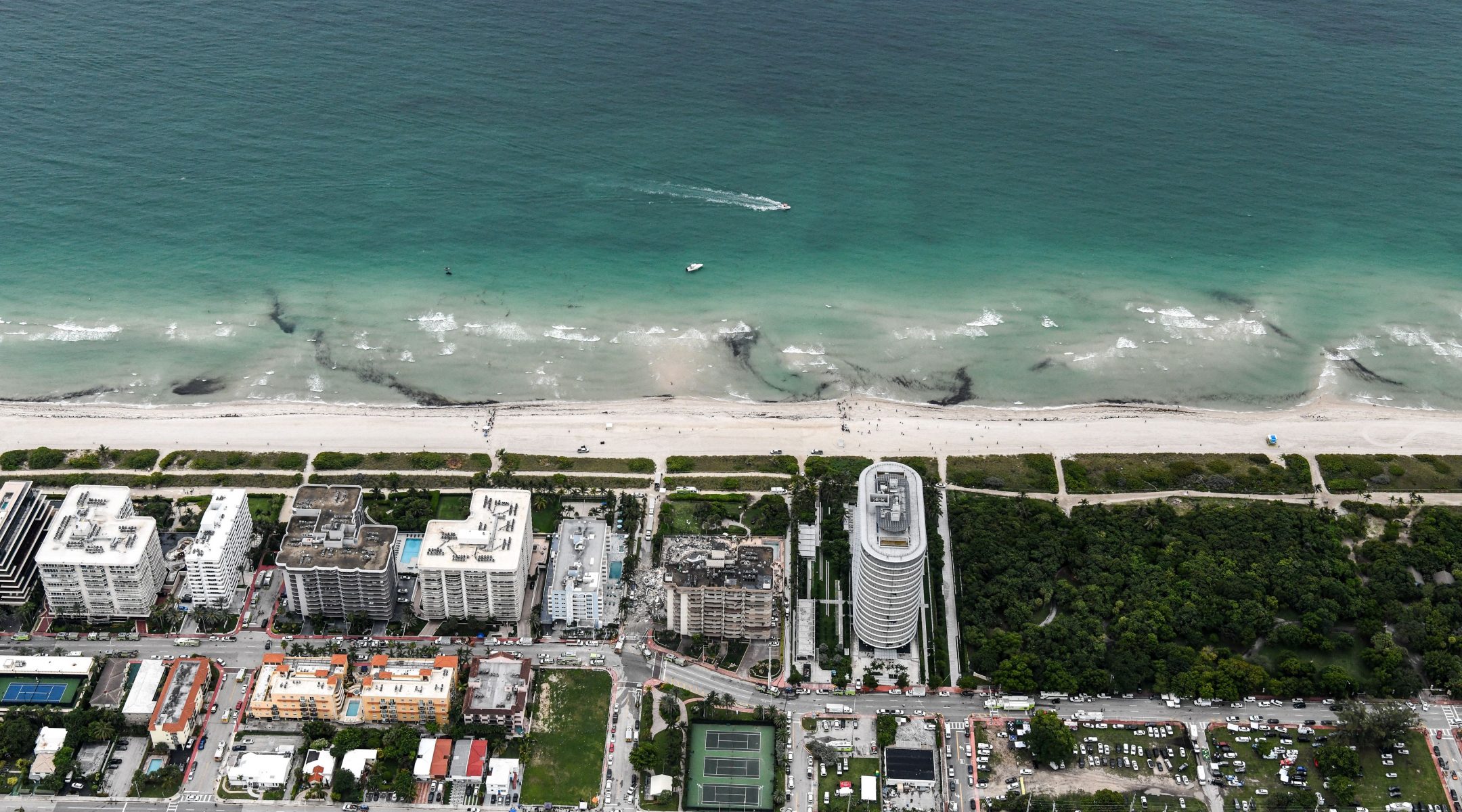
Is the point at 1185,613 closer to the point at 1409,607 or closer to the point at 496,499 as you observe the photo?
the point at 1409,607

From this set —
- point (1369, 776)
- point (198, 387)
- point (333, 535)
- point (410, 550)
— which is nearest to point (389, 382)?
point (198, 387)

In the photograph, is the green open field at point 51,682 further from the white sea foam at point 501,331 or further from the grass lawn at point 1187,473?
the grass lawn at point 1187,473

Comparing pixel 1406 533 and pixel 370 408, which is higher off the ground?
pixel 370 408

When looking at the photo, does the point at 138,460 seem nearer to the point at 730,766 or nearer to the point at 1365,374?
the point at 730,766

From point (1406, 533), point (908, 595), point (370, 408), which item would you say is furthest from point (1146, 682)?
point (370, 408)

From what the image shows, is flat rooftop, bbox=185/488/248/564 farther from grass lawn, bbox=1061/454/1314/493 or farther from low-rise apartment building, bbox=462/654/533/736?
grass lawn, bbox=1061/454/1314/493

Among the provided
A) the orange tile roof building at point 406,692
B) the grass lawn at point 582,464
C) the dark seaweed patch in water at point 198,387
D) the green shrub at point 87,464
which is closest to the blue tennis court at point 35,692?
the orange tile roof building at point 406,692
